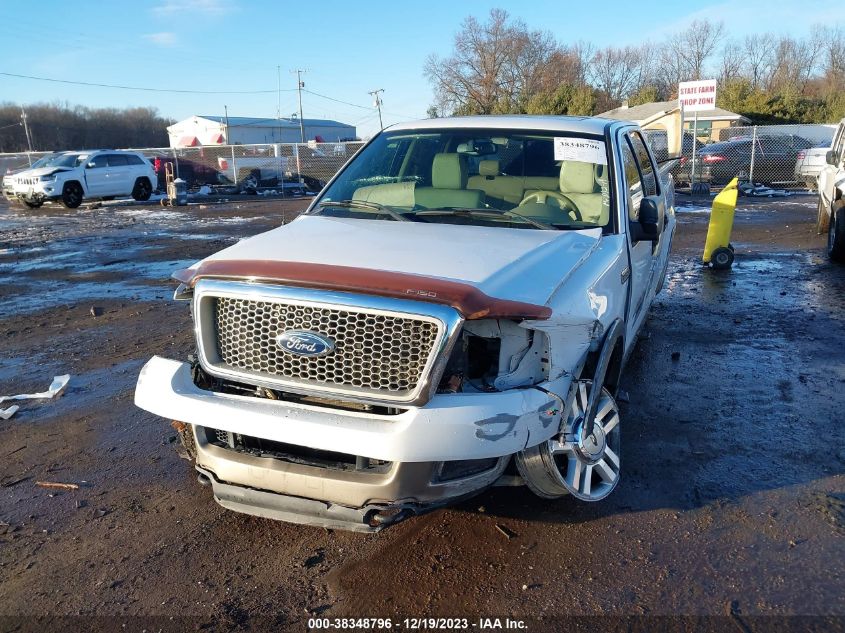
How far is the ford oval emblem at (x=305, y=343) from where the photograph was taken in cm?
274

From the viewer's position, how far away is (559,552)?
10.3 ft

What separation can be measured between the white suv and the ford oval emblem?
21.1 m

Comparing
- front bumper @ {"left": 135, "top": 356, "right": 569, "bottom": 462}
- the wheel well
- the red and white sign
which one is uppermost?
the red and white sign

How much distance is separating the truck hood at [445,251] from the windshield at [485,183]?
191 mm

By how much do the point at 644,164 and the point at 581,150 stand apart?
4.76 ft

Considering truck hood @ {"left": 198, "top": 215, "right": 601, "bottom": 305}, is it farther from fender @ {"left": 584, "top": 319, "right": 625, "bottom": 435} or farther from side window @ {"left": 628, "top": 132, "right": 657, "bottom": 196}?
side window @ {"left": 628, "top": 132, "right": 657, "bottom": 196}

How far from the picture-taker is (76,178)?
841 inches

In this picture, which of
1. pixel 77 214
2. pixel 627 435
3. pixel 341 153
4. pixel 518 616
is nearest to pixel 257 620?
pixel 518 616

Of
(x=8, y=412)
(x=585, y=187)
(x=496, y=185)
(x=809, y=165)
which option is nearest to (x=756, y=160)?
(x=809, y=165)

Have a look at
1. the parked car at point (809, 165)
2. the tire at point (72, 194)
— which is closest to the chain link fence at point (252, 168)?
the tire at point (72, 194)

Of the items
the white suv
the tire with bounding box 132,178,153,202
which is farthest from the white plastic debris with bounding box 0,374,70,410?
the tire with bounding box 132,178,153,202

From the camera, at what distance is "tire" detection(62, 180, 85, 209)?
21234 millimetres

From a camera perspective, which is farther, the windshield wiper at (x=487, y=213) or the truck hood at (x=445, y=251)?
the windshield wiper at (x=487, y=213)

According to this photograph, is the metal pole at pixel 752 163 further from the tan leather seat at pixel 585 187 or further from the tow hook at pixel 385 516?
the tow hook at pixel 385 516
